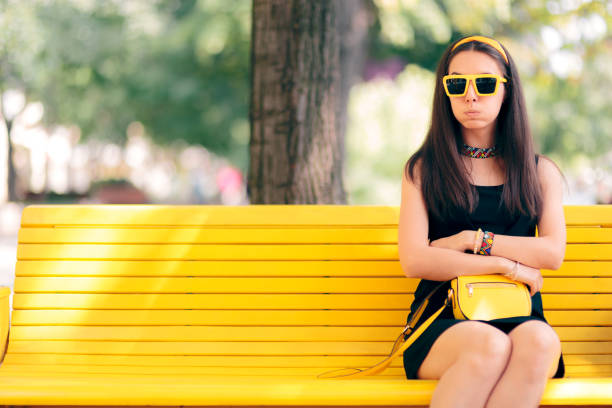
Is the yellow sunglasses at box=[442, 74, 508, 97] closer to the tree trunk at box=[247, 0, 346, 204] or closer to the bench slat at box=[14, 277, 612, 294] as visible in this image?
the bench slat at box=[14, 277, 612, 294]

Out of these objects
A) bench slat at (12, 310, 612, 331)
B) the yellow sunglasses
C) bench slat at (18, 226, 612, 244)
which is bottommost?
bench slat at (12, 310, 612, 331)

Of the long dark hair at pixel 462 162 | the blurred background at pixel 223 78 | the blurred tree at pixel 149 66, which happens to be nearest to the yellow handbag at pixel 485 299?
the long dark hair at pixel 462 162

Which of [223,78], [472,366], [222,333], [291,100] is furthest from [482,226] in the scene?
[223,78]

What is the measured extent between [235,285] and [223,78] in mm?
14838

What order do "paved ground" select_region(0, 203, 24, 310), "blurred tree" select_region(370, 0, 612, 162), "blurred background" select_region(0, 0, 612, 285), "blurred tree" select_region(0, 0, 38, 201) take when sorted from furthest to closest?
"paved ground" select_region(0, 203, 24, 310) < "blurred tree" select_region(0, 0, 38, 201) < "blurred background" select_region(0, 0, 612, 285) < "blurred tree" select_region(370, 0, 612, 162)

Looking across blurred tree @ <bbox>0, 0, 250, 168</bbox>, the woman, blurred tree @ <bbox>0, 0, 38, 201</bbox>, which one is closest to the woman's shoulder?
the woman

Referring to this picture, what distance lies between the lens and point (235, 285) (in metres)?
3.42

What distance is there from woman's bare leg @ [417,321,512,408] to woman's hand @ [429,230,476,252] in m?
0.36

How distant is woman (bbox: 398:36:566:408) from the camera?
2.88 metres

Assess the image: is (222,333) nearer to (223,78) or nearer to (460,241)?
(460,241)

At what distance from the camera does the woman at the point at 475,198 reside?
9.46 feet

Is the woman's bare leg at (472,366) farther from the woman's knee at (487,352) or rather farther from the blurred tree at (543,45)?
the blurred tree at (543,45)

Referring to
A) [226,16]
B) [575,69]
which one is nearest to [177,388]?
[575,69]

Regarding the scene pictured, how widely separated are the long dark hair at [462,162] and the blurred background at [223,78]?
591cm
